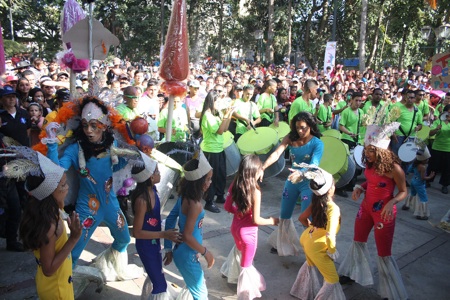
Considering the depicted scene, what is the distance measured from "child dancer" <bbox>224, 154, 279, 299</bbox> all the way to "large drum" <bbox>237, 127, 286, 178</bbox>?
2494mm

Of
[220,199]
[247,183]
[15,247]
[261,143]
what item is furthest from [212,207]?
[15,247]

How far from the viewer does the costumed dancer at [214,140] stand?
544 centimetres

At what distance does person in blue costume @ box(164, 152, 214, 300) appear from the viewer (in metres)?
2.73

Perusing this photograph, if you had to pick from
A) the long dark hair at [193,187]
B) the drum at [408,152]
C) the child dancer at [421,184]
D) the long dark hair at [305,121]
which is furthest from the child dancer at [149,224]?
the drum at [408,152]

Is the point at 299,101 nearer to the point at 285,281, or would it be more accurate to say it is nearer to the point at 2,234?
the point at 285,281

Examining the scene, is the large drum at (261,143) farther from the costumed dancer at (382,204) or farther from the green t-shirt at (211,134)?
the costumed dancer at (382,204)

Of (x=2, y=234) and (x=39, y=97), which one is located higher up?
(x=39, y=97)

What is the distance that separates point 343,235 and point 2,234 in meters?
4.35

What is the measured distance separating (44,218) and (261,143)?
4.19 m

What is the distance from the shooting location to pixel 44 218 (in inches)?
85.4

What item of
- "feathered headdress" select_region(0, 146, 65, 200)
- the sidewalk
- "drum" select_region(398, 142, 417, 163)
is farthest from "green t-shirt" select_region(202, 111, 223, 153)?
"feathered headdress" select_region(0, 146, 65, 200)

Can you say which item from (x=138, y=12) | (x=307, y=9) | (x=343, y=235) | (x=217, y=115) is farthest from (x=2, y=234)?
(x=307, y=9)

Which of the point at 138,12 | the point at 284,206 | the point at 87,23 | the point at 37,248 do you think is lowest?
the point at 284,206

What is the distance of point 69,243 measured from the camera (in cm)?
223
